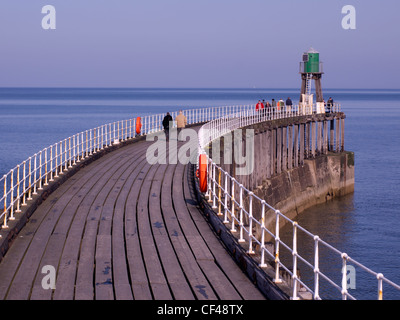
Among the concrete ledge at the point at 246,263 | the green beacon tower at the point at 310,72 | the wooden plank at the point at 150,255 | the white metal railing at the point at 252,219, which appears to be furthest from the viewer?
the green beacon tower at the point at 310,72

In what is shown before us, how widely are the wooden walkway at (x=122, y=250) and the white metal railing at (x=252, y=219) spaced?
1.79ft

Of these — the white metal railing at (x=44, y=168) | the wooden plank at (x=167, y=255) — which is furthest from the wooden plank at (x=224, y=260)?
the white metal railing at (x=44, y=168)

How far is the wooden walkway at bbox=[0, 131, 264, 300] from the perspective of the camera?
27.4ft

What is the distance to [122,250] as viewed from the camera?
10242 mm

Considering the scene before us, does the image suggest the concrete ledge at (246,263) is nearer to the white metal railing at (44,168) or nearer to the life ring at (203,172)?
the life ring at (203,172)

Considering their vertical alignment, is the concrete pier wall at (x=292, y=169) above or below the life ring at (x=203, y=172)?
below

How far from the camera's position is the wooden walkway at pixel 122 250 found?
8.34m

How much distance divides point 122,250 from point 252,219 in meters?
4.68

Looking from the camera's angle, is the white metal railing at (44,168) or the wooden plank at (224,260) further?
the white metal railing at (44,168)

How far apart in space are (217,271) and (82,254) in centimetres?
235

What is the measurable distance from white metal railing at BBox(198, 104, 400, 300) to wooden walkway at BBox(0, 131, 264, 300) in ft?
1.79
